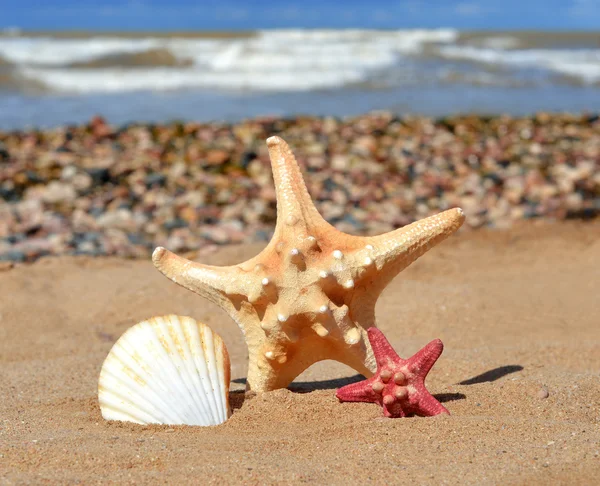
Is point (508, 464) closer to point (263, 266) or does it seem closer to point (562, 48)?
point (263, 266)

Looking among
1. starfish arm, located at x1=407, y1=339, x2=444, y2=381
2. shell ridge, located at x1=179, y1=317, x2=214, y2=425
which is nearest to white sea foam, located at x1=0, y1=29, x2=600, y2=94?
shell ridge, located at x1=179, y1=317, x2=214, y2=425

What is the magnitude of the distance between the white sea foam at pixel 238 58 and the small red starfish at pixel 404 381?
50.8 ft

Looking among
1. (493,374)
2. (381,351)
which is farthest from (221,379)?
(493,374)

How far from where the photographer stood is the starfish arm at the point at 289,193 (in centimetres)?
337

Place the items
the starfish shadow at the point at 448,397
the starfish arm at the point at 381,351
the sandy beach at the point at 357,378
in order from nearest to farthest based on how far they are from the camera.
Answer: the sandy beach at the point at 357,378
the starfish arm at the point at 381,351
the starfish shadow at the point at 448,397

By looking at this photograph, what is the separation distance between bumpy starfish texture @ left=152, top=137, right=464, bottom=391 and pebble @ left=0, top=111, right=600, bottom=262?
11.1ft

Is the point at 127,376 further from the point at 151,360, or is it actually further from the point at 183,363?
the point at 183,363

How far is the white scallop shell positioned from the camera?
10.3 feet

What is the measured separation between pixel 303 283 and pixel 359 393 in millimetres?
510

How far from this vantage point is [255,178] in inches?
351

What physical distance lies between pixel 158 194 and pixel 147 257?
1.84m

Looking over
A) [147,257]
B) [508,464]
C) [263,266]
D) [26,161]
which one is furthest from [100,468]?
[26,161]

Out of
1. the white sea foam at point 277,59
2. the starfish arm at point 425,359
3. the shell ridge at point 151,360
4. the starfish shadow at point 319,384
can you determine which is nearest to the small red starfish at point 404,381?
the starfish arm at point 425,359

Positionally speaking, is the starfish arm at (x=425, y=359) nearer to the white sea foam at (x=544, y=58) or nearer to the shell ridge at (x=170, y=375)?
the shell ridge at (x=170, y=375)
